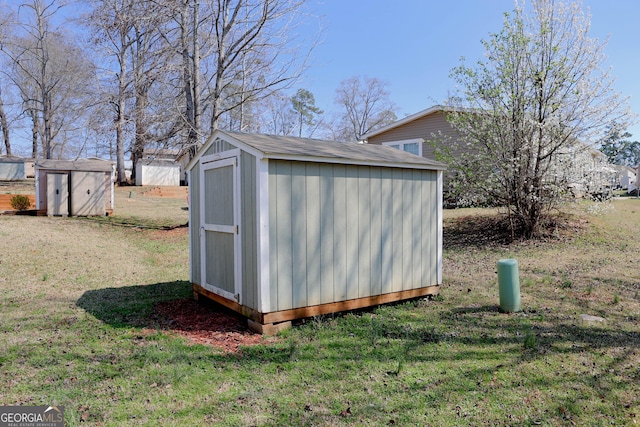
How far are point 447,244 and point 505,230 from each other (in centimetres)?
171

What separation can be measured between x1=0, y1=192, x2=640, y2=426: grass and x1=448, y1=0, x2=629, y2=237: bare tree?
10.9ft

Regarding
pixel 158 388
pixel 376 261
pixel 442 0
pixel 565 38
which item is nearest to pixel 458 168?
pixel 565 38

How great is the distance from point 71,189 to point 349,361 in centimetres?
1313

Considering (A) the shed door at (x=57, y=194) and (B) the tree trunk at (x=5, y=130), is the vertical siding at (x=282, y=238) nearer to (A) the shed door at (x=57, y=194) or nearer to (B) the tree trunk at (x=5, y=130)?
(A) the shed door at (x=57, y=194)

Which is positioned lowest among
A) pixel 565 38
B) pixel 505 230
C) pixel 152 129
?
pixel 505 230

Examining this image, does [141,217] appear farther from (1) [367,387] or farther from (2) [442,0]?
(1) [367,387]

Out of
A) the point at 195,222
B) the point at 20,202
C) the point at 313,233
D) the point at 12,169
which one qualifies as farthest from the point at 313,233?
the point at 12,169

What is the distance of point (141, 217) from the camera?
47.6ft

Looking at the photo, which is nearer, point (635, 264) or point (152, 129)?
point (635, 264)

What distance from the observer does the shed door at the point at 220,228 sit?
4.55m

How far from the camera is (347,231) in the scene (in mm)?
4699

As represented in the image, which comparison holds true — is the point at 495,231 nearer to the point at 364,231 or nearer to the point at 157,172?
the point at 364,231

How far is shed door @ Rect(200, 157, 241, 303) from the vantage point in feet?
14.9

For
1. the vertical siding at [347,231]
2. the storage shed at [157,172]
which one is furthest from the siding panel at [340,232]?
the storage shed at [157,172]
